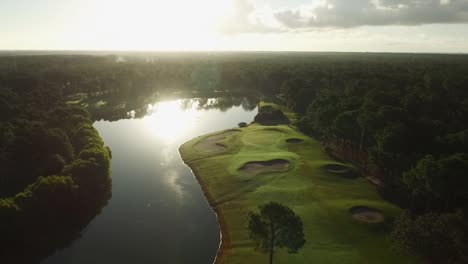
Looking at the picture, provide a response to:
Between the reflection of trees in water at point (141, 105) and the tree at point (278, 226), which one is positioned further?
the reflection of trees in water at point (141, 105)

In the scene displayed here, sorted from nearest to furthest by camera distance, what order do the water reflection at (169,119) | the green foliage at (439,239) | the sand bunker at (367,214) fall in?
the green foliage at (439,239) → the sand bunker at (367,214) → the water reflection at (169,119)

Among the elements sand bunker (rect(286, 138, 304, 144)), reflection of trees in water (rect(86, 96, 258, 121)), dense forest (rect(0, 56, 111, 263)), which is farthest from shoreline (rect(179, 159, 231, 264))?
reflection of trees in water (rect(86, 96, 258, 121))

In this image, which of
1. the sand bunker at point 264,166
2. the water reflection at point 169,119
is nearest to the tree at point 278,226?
the sand bunker at point 264,166

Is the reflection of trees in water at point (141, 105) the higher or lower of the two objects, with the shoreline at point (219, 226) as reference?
lower

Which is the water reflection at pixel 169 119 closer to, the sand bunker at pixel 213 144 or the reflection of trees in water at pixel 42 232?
the sand bunker at pixel 213 144

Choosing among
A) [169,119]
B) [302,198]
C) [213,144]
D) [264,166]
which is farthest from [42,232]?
[169,119]

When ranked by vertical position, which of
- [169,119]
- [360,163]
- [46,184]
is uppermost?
[46,184]

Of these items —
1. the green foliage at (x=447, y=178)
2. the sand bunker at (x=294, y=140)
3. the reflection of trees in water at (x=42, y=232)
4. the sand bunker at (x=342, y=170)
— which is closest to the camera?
the green foliage at (x=447, y=178)

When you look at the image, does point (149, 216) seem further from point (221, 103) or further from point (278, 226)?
point (221, 103)
